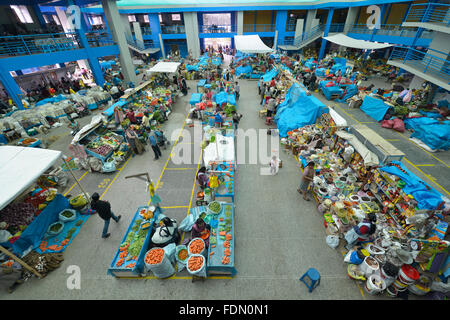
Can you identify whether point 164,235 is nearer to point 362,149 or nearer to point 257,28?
point 362,149

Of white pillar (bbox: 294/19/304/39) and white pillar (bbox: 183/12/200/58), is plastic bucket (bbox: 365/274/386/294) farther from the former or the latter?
white pillar (bbox: 183/12/200/58)

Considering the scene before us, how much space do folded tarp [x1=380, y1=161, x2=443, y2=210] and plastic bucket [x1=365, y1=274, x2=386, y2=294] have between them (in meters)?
2.51

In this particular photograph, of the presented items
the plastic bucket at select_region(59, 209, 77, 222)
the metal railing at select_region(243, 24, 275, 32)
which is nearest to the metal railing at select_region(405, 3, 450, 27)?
the metal railing at select_region(243, 24, 275, 32)

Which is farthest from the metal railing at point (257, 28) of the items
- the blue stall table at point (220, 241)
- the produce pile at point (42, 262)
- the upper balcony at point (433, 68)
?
the produce pile at point (42, 262)

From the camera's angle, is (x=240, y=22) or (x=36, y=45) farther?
(x=240, y=22)

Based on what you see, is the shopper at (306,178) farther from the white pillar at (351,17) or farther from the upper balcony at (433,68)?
the white pillar at (351,17)

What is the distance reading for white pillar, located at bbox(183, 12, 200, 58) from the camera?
3266 centimetres

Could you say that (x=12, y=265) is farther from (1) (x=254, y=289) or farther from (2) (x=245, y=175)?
(2) (x=245, y=175)

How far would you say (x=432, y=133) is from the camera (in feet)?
36.0

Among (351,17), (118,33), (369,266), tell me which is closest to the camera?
(369,266)

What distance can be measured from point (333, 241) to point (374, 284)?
4.77ft

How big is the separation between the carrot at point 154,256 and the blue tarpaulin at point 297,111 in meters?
10.1

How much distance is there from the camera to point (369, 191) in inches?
312

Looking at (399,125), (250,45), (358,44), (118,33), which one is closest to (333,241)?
(399,125)
